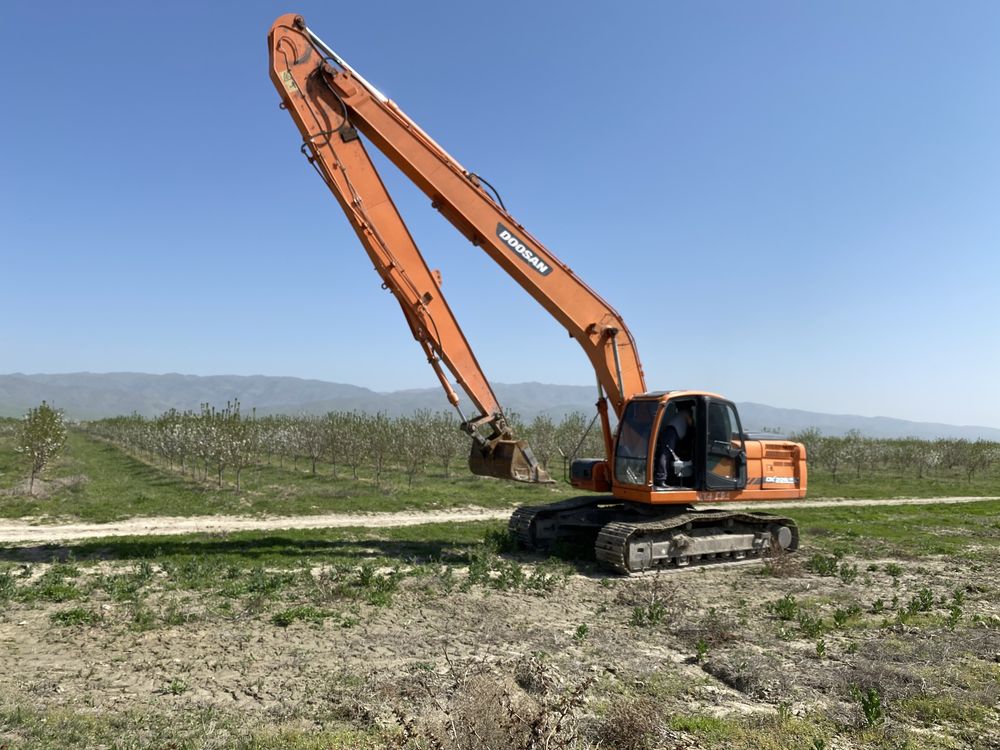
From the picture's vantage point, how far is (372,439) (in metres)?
32.8

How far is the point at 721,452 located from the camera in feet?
40.5

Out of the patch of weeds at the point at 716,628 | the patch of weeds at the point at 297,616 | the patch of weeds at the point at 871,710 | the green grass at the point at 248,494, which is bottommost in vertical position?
the green grass at the point at 248,494

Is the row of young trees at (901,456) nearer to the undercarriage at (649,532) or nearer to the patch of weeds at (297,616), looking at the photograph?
the undercarriage at (649,532)

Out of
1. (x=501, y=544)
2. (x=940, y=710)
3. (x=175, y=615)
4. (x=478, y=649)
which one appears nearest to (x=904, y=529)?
(x=501, y=544)

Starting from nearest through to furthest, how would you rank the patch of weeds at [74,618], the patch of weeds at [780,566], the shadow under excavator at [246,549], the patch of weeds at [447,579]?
the patch of weeds at [74,618] → the patch of weeds at [447,579] → the patch of weeds at [780,566] → the shadow under excavator at [246,549]

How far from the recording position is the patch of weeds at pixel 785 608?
30.1 feet

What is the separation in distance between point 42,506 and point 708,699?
20814 millimetres

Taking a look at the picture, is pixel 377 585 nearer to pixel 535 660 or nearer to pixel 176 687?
pixel 176 687

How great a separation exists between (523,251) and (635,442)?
4.11m

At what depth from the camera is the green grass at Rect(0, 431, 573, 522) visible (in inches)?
792

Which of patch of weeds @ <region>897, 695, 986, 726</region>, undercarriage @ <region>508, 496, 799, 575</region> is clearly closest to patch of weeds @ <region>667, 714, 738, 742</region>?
patch of weeds @ <region>897, 695, 986, 726</region>

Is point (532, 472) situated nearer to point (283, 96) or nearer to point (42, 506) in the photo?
point (283, 96)

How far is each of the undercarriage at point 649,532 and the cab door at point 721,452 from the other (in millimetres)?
807

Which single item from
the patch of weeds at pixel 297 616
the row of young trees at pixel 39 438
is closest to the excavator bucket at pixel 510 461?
the patch of weeds at pixel 297 616
